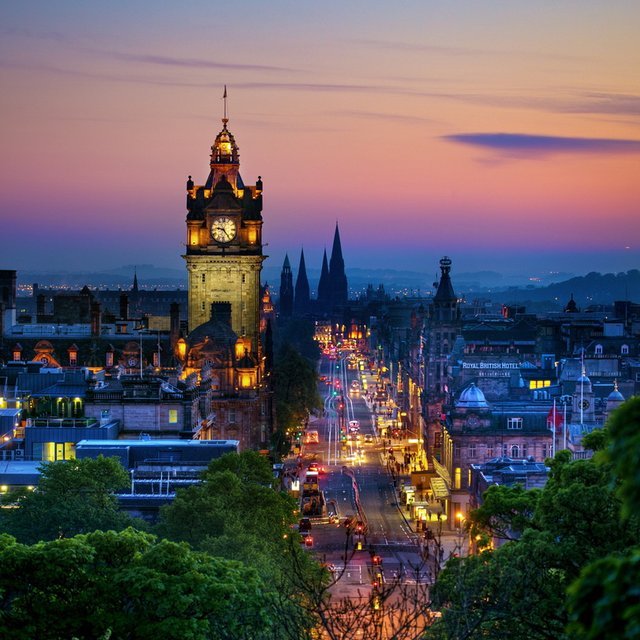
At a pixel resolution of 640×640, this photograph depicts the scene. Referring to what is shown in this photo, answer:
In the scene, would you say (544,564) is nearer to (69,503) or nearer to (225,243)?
(69,503)

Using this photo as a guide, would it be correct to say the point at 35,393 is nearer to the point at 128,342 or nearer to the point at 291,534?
the point at 128,342

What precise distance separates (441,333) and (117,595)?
13263 centimetres

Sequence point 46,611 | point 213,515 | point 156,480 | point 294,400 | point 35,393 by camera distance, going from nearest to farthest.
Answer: point 46,611, point 213,515, point 156,480, point 35,393, point 294,400

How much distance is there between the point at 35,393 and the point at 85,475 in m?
44.3

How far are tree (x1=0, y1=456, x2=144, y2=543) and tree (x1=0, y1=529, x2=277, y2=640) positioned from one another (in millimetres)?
21893

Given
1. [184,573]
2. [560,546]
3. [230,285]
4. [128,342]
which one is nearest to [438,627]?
[560,546]

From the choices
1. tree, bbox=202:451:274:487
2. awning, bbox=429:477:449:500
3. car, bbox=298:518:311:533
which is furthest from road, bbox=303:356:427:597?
tree, bbox=202:451:274:487

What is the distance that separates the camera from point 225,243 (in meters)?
158

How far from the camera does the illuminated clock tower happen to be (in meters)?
157

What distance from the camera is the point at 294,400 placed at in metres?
182

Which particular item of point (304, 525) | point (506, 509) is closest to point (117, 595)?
point (506, 509)

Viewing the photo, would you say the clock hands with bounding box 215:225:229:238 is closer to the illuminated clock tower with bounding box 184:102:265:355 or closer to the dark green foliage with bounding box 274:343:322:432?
the illuminated clock tower with bounding box 184:102:265:355

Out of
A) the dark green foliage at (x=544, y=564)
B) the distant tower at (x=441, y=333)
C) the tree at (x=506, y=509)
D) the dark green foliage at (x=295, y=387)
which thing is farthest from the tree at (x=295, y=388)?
the dark green foliage at (x=544, y=564)

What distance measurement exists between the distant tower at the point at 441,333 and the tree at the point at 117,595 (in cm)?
12244
